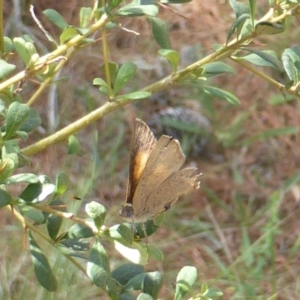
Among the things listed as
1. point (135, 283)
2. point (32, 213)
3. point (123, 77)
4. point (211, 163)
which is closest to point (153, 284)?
point (135, 283)

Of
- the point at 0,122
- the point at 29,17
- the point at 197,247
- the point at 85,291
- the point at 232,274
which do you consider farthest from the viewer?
the point at 29,17

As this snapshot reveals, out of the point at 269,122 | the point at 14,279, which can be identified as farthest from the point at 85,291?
the point at 269,122

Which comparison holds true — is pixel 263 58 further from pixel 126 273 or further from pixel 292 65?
pixel 126 273

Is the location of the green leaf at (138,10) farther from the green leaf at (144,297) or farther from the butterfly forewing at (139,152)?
the green leaf at (144,297)

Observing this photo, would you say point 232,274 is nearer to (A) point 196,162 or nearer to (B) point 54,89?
(A) point 196,162

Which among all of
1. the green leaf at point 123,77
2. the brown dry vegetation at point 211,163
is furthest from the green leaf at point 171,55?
the brown dry vegetation at point 211,163

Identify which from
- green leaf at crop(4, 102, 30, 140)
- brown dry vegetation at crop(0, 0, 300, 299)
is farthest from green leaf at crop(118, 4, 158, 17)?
brown dry vegetation at crop(0, 0, 300, 299)
